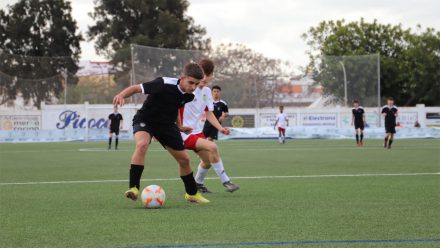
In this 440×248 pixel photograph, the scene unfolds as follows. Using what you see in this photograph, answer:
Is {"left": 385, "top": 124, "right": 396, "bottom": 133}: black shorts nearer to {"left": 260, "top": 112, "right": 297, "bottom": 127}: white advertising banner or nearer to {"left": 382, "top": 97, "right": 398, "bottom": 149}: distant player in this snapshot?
{"left": 382, "top": 97, "right": 398, "bottom": 149}: distant player

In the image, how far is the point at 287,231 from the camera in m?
6.84

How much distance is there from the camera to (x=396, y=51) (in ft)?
237

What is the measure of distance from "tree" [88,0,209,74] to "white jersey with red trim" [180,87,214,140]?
5967 cm

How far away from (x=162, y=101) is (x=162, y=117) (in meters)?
0.22

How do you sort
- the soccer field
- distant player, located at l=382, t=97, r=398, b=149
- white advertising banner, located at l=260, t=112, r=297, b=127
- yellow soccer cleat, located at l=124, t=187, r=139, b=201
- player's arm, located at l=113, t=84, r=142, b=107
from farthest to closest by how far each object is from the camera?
white advertising banner, located at l=260, t=112, r=297, b=127 → distant player, located at l=382, t=97, r=398, b=149 → yellow soccer cleat, located at l=124, t=187, r=139, b=201 → player's arm, located at l=113, t=84, r=142, b=107 → the soccer field

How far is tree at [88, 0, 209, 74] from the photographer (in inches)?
2867

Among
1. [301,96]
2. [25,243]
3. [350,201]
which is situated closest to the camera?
[25,243]

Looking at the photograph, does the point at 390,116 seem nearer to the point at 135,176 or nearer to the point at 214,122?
the point at 214,122

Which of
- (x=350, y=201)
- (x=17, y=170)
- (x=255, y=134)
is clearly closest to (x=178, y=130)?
(x=350, y=201)

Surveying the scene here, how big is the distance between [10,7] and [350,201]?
229ft

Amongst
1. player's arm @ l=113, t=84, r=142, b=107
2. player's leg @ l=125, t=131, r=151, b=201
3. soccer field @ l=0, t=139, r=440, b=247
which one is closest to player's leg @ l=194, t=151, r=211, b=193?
soccer field @ l=0, t=139, r=440, b=247

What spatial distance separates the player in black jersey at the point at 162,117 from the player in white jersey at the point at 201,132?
35.0 inches

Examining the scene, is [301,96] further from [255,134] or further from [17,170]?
[17,170]

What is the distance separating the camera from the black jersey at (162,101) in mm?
9211
